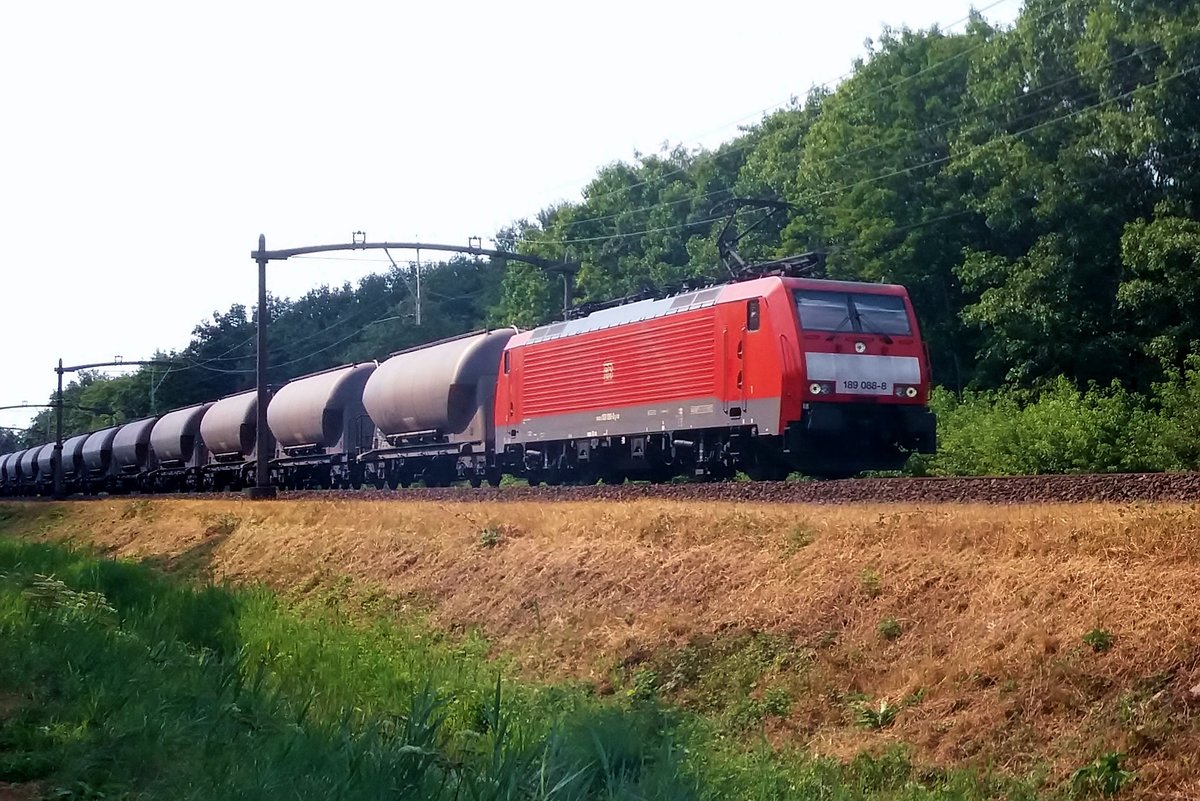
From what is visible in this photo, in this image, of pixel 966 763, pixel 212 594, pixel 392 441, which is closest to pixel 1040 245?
pixel 392 441

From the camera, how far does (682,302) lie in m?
21.7

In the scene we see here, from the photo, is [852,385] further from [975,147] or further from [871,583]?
[975,147]

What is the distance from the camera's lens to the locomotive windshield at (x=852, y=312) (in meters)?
19.2

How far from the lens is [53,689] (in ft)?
31.0

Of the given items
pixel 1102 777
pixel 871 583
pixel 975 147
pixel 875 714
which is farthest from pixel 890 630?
pixel 975 147

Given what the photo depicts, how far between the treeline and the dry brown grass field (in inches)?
384

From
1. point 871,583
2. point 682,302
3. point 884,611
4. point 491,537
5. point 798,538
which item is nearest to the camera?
point 884,611

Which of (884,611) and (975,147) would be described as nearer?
→ (884,611)

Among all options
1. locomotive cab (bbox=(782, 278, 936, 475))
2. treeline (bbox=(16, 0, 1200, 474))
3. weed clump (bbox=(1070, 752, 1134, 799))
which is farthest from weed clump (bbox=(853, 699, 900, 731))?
treeline (bbox=(16, 0, 1200, 474))

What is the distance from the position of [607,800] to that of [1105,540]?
488cm

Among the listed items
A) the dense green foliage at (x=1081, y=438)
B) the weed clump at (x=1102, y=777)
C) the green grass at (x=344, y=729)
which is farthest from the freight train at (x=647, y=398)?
the weed clump at (x=1102, y=777)

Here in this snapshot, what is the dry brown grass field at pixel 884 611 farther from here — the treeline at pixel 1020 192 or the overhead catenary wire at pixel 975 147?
the overhead catenary wire at pixel 975 147

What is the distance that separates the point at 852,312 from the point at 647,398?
405cm

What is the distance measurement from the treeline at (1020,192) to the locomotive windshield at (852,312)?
16.4 feet
